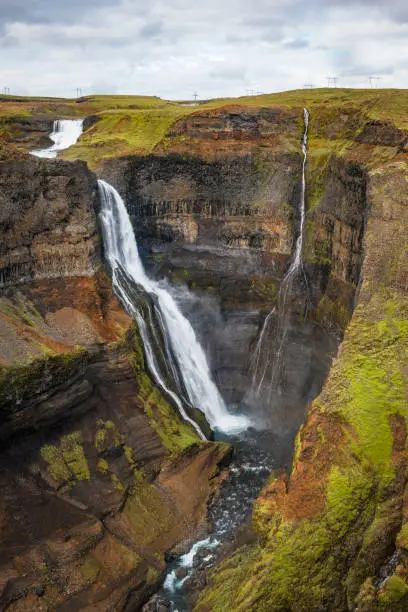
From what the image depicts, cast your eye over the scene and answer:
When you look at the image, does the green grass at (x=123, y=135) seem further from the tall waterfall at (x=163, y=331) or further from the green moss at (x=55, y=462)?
the green moss at (x=55, y=462)

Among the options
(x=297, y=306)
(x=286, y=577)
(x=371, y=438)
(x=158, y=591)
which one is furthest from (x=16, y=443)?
(x=297, y=306)

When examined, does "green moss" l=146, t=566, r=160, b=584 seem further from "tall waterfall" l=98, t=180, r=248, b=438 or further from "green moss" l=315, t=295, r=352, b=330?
"green moss" l=315, t=295, r=352, b=330

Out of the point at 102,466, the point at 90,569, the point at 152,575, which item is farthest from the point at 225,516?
the point at 90,569

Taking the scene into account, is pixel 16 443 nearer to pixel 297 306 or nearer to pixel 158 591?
pixel 158 591

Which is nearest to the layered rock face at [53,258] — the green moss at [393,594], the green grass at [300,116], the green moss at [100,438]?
the green moss at [100,438]

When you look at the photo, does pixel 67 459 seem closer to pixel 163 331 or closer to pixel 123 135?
pixel 163 331
